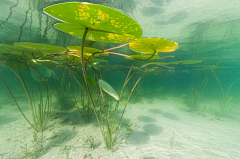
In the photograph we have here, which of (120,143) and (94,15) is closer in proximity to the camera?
(94,15)

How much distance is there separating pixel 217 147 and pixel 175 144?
1.65 metres

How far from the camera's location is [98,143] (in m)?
3.02

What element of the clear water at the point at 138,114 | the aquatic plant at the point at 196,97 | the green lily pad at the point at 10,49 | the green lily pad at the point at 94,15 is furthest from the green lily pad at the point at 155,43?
the aquatic plant at the point at 196,97

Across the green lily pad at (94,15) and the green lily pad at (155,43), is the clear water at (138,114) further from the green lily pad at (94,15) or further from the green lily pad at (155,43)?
the green lily pad at (94,15)

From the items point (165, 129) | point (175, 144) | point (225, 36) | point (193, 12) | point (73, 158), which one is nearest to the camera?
point (73, 158)

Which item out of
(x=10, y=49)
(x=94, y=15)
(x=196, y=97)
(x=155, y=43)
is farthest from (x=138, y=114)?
(x=196, y=97)

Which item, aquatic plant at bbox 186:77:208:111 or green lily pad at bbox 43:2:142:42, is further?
aquatic plant at bbox 186:77:208:111

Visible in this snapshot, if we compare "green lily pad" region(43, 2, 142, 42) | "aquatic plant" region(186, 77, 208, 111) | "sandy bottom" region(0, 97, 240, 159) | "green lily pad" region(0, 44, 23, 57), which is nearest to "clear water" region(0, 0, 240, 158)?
"sandy bottom" region(0, 97, 240, 159)

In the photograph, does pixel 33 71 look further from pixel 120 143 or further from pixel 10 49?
pixel 120 143

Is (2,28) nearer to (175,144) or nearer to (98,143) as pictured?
(98,143)

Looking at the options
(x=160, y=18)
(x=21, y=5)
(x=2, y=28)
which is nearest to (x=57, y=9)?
(x=21, y=5)

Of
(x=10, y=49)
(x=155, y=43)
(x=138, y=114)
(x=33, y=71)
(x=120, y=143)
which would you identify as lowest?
(x=138, y=114)

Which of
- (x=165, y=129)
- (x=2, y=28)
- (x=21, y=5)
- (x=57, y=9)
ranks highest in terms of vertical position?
(x=21, y=5)

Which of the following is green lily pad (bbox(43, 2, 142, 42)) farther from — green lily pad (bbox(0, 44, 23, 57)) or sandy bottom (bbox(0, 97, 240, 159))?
sandy bottom (bbox(0, 97, 240, 159))
